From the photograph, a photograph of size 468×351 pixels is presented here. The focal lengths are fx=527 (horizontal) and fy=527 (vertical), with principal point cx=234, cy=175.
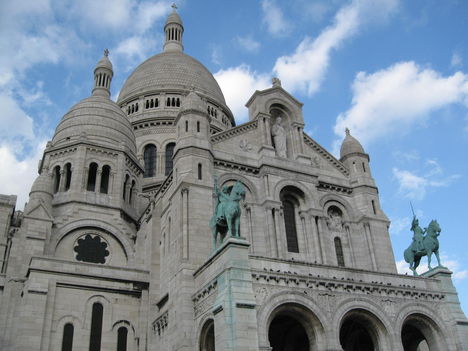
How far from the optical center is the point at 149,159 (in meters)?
52.7

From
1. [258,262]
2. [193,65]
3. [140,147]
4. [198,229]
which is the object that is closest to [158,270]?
[198,229]

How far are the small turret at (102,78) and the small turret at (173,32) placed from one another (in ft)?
57.7

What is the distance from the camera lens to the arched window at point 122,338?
3064 centimetres

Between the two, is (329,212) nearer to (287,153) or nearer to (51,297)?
(287,153)

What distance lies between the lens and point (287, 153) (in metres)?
36.2

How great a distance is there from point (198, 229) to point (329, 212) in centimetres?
1071

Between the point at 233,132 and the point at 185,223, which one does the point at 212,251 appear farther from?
the point at 233,132

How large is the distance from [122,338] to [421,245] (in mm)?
18175

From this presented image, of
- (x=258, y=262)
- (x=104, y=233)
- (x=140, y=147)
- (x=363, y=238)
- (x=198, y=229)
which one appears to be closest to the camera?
(x=258, y=262)

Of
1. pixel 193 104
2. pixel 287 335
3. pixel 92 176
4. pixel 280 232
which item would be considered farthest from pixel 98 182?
pixel 287 335

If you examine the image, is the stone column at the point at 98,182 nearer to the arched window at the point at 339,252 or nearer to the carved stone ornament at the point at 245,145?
the carved stone ornament at the point at 245,145

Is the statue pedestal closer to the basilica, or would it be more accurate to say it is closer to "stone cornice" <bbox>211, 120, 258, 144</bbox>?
the basilica

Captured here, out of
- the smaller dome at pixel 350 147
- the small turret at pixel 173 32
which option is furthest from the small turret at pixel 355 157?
the small turret at pixel 173 32

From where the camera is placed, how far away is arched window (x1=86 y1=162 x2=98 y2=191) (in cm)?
3959
